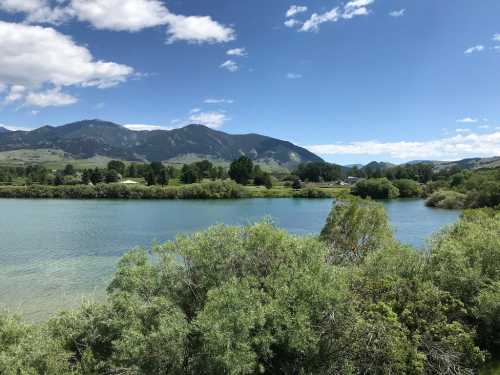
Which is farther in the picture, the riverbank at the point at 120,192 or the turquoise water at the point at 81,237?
the riverbank at the point at 120,192

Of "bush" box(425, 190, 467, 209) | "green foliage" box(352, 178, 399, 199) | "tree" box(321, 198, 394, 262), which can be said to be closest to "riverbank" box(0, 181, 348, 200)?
"green foliage" box(352, 178, 399, 199)

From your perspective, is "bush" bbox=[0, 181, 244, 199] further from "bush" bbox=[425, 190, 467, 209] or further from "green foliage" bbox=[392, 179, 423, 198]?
"green foliage" bbox=[392, 179, 423, 198]

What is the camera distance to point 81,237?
73.9m

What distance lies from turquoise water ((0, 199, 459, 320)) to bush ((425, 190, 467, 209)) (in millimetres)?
18087

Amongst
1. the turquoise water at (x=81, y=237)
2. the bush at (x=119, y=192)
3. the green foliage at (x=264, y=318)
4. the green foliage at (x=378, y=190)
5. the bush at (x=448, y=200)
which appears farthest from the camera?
the green foliage at (x=378, y=190)

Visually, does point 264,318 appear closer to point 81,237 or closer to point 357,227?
point 357,227

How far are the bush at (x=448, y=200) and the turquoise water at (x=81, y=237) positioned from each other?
18087mm

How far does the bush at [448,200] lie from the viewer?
132 m

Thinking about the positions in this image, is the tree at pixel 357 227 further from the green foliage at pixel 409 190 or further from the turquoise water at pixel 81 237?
the green foliage at pixel 409 190

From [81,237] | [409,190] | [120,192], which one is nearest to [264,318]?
[81,237]

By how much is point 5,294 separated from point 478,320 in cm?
4326

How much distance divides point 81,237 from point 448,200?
116 meters

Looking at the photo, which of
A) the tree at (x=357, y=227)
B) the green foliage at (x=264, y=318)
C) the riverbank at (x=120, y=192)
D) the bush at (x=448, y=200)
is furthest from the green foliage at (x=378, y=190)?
the green foliage at (x=264, y=318)

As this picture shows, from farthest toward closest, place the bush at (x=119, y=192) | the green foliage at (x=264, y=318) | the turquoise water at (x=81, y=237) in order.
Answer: the bush at (x=119, y=192) < the turquoise water at (x=81, y=237) < the green foliage at (x=264, y=318)
